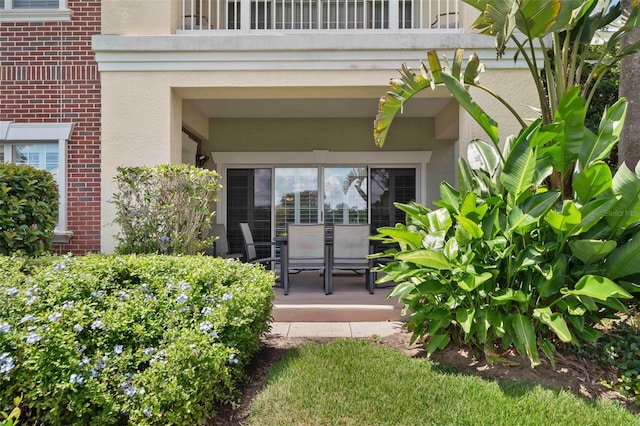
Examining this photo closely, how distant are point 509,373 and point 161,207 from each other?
4283 millimetres

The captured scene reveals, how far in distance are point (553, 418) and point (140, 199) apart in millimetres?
4923

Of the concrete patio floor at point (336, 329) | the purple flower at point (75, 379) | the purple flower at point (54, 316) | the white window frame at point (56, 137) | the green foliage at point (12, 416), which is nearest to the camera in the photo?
the green foliage at point (12, 416)

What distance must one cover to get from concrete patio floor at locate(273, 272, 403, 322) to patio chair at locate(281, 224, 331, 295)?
430mm

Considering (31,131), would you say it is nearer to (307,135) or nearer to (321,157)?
(307,135)

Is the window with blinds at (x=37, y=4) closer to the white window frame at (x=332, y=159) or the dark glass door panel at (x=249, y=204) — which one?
the white window frame at (x=332, y=159)

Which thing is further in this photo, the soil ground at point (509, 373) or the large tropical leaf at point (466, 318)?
the large tropical leaf at point (466, 318)

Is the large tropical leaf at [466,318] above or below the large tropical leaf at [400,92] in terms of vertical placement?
below

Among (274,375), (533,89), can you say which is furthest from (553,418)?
(533,89)

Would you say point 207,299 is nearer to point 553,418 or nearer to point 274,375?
point 274,375

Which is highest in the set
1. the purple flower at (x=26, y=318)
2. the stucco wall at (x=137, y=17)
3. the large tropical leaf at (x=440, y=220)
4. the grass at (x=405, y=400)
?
the stucco wall at (x=137, y=17)

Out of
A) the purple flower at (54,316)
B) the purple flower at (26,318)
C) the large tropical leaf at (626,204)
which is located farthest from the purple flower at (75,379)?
the large tropical leaf at (626,204)

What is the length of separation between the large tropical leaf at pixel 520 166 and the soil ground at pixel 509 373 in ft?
4.95

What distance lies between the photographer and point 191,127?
8008 millimetres

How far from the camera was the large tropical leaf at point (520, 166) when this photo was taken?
3.56 metres
